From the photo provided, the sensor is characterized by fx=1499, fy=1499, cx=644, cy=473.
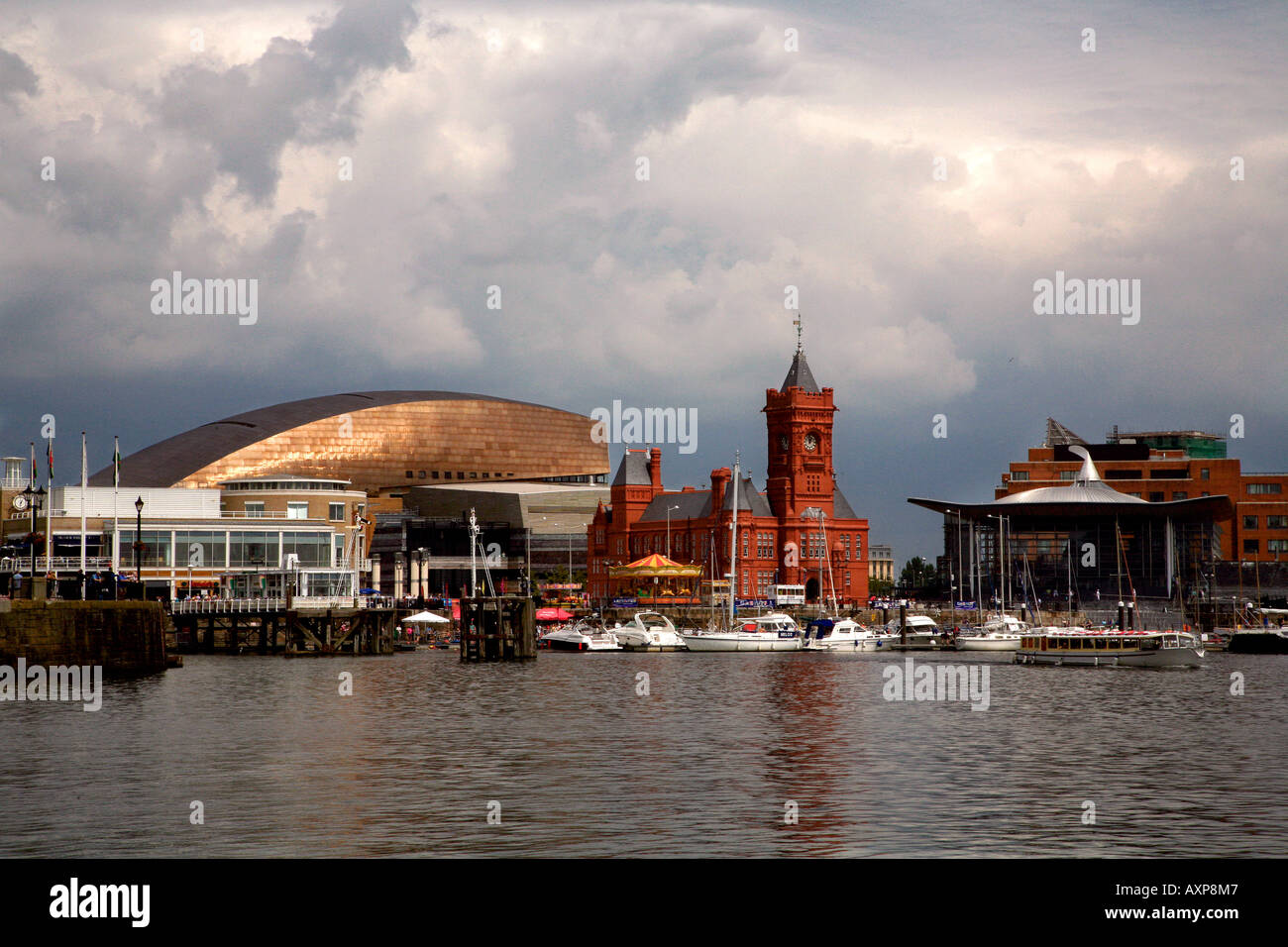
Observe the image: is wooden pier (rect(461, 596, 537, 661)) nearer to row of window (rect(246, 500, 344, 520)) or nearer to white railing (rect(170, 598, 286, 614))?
white railing (rect(170, 598, 286, 614))

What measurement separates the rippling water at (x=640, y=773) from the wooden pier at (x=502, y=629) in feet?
112

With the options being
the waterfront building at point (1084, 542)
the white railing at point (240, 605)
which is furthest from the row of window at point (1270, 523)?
the white railing at point (240, 605)

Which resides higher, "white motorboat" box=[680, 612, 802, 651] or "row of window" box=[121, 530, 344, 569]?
"row of window" box=[121, 530, 344, 569]

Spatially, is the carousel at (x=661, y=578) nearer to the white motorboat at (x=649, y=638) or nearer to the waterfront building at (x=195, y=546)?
→ the white motorboat at (x=649, y=638)

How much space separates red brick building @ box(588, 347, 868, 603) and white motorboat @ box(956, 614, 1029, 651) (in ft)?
139

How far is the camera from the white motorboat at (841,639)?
411ft

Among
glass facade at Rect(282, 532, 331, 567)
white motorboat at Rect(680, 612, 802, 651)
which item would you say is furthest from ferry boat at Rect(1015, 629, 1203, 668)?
glass facade at Rect(282, 532, 331, 567)

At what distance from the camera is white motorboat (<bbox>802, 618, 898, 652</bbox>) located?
411ft

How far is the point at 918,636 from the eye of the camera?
417 feet

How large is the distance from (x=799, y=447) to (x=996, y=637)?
55.7m

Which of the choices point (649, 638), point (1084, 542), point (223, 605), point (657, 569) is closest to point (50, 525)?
point (223, 605)
